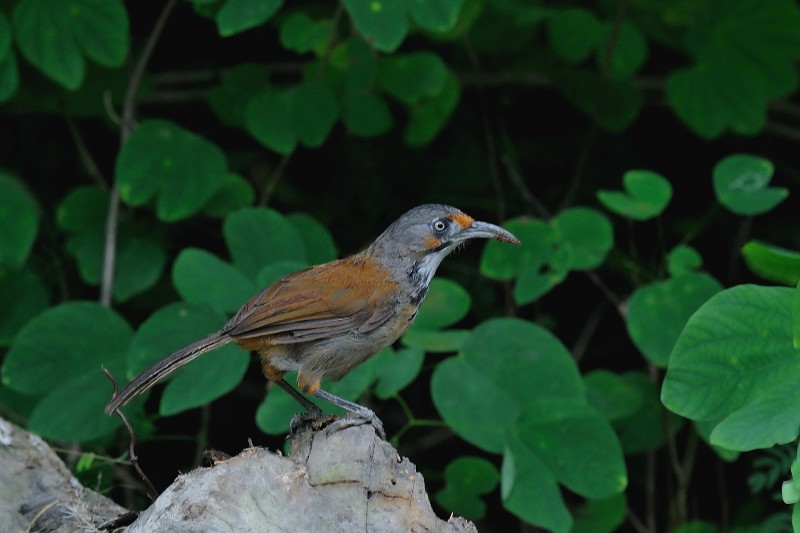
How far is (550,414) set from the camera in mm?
4000

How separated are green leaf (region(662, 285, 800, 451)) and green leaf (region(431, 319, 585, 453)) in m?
1.05

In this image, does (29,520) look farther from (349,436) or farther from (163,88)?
(163,88)

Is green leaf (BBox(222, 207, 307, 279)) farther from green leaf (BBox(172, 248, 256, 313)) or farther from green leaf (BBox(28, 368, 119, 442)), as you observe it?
green leaf (BBox(28, 368, 119, 442))

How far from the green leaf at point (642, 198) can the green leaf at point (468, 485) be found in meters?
1.23

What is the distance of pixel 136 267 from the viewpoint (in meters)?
5.31

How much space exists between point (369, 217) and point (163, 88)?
4.49 feet

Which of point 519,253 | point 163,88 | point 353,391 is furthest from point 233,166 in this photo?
point 353,391

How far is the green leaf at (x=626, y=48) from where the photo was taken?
18.5ft

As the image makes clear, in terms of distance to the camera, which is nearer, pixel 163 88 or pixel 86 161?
pixel 86 161

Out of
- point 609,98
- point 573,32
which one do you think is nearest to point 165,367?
point 573,32

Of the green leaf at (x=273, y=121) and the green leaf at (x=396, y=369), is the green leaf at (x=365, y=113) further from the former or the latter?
the green leaf at (x=396, y=369)

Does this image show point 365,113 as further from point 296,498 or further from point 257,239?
point 296,498

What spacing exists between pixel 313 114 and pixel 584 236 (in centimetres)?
137

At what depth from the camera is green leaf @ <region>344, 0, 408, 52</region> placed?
4152 millimetres
